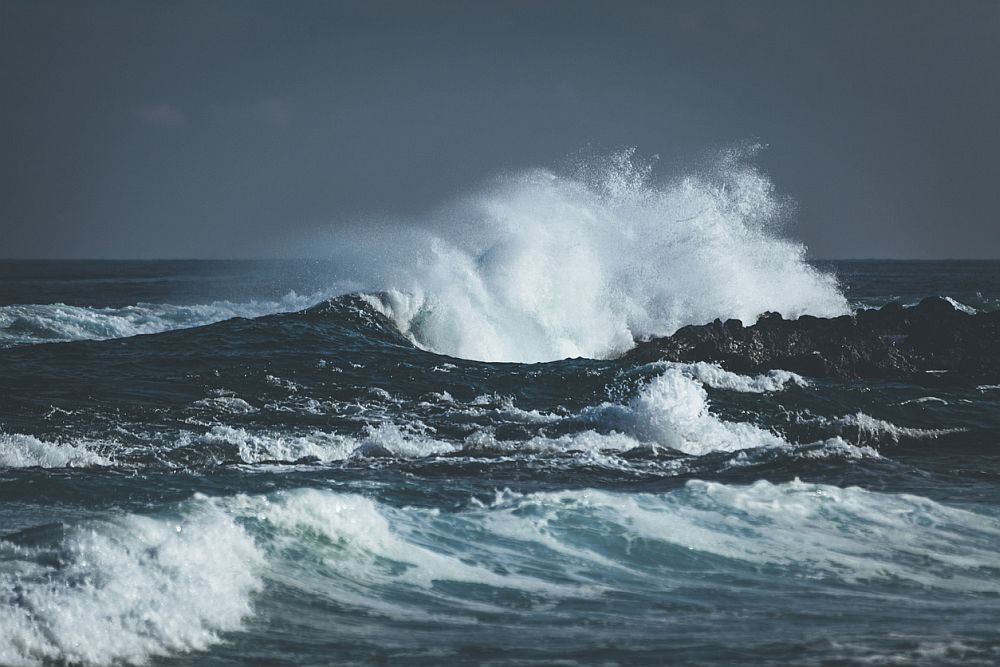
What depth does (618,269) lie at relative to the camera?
27219 millimetres

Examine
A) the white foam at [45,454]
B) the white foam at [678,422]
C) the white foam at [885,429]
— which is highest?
the white foam at [885,429]

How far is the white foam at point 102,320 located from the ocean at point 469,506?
827 centimetres

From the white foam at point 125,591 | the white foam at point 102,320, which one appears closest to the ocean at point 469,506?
the white foam at point 125,591

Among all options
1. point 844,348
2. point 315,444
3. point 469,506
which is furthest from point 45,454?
point 844,348

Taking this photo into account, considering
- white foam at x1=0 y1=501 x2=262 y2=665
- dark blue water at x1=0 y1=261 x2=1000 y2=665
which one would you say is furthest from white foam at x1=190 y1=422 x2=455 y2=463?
white foam at x1=0 y1=501 x2=262 y2=665

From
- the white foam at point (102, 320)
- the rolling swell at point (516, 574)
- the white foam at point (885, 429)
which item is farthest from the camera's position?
the white foam at point (102, 320)

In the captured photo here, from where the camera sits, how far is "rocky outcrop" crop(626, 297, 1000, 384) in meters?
20.0

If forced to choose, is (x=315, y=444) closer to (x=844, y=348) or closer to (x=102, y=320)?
(x=844, y=348)

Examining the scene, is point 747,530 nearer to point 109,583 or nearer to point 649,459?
point 649,459

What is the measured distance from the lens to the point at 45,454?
12.4 m

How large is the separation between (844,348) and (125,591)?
52.1ft

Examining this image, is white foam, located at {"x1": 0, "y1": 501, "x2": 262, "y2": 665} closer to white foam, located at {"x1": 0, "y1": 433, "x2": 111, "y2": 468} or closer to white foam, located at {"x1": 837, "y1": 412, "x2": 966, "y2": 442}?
white foam, located at {"x1": 0, "y1": 433, "x2": 111, "y2": 468}

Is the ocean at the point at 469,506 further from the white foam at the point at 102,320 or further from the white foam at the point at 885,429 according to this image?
the white foam at the point at 102,320

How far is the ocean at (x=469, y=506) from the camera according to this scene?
23.9ft
